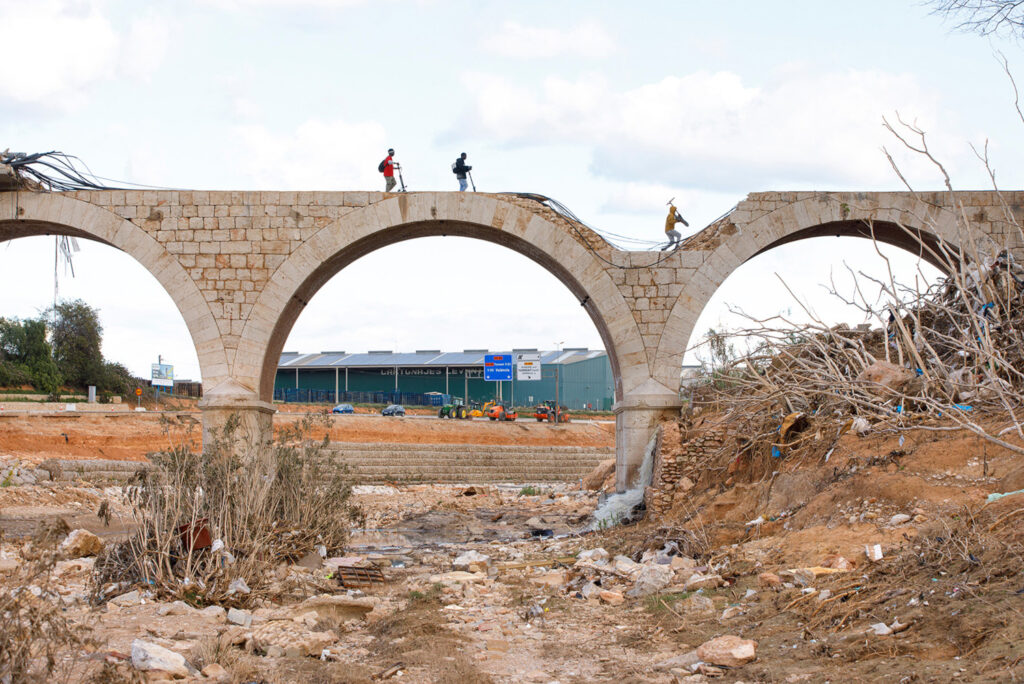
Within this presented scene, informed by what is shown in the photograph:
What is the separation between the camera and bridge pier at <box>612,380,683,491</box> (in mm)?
11898

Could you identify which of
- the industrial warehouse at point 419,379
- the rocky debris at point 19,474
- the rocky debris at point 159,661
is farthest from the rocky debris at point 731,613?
the industrial warehouse at point 419,379

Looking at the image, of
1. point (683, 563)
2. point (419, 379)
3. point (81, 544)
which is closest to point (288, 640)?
point (683, 563)

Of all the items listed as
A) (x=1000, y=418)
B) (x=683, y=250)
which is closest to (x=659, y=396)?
(x=683, y=250)

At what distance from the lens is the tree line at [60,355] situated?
33.9 meters

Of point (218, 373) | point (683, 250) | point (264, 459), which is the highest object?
point (683, 250)

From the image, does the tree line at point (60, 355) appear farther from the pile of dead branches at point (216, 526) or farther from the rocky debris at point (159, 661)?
the rocky debris at point (159, 661)

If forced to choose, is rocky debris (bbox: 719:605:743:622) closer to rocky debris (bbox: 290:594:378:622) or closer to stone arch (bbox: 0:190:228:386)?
rocky debris (bbox: 290:594:378:622)

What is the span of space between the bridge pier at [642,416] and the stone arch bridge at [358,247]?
0.06 feet

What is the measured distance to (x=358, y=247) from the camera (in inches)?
484

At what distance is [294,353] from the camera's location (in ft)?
165

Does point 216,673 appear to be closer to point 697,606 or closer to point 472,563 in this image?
point 697,606

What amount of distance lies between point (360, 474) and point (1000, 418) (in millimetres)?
20014

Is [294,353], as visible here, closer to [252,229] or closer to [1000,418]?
[252,229]

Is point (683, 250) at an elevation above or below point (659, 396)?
above
